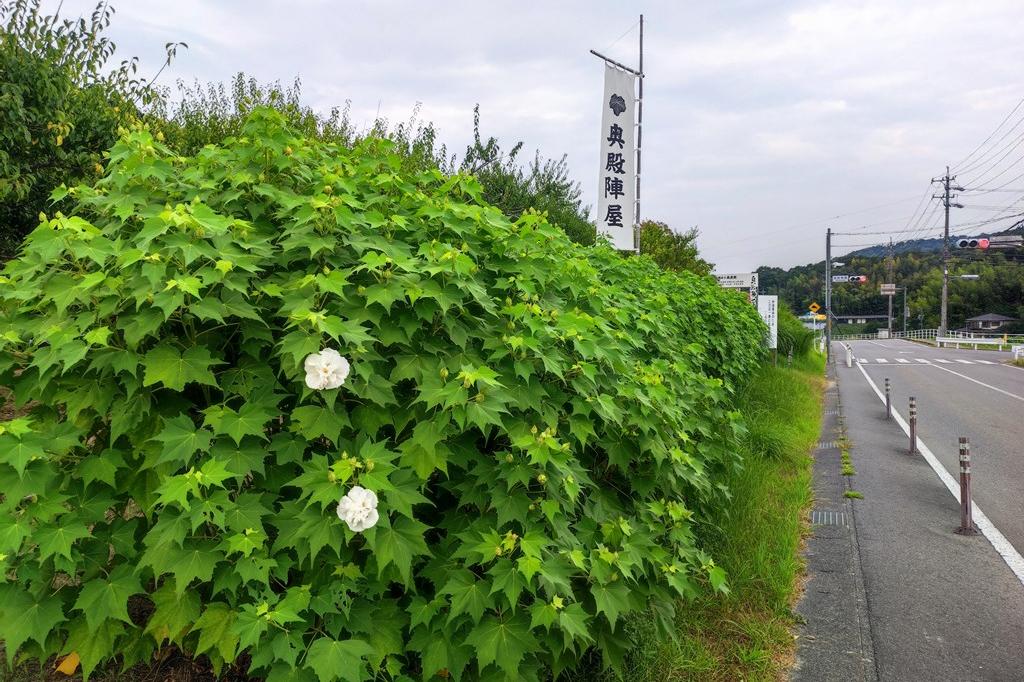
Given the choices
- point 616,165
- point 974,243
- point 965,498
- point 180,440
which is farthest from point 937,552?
point 974,243

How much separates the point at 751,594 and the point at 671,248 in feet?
60.0

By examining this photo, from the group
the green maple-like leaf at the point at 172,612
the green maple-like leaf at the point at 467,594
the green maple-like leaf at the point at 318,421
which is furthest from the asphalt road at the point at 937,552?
the green maple-like leaf at the point at 172,612

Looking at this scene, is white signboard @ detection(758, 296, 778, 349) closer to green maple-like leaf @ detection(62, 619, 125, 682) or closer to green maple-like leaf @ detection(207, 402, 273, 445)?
green maple-like leaf @ detection(207, 402, 273, 445)

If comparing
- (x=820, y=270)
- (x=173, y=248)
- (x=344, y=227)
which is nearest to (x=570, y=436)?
(x=344, y=227)

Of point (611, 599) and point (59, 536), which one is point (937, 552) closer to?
point (611, 599)

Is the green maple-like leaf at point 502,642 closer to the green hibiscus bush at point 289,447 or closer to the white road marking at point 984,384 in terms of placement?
the green hibiscus bush at point 289,447

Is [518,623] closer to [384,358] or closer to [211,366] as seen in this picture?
[384,358]

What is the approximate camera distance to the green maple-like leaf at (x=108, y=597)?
1.98 metres

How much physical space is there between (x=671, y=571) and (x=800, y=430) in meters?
7.85

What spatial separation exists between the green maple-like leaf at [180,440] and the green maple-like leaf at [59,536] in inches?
12.1

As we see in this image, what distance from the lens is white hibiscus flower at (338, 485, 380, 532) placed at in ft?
6.03

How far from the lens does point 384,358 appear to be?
2.18 m

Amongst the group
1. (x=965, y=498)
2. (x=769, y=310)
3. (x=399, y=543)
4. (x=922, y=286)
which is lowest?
(x=965, y=498)

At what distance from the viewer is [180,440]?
1.96m
